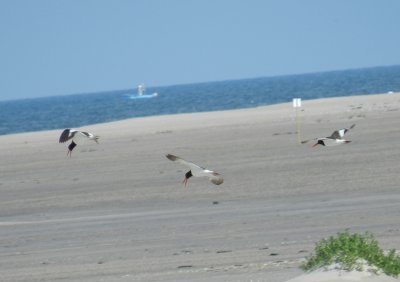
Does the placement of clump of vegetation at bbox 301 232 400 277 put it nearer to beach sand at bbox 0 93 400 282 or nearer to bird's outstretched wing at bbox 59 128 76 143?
beach sand at bbox 0 93 400 282

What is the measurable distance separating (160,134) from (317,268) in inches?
1031

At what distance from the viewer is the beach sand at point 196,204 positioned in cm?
1202

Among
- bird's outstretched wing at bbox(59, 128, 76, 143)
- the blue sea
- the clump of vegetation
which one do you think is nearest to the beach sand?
bird's outstretched wing at bbox(59, 128, 76, 143)

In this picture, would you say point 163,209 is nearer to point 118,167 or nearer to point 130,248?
point 130,248

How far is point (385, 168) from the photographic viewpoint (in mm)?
19828

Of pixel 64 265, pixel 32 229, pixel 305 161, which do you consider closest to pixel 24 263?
pixel 64 265

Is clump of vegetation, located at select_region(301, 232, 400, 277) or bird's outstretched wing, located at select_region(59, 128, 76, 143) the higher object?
bird's outstretched wing, located at select_region(59, 128, 76, 143)

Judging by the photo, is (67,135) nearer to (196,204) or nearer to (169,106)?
(196,204)

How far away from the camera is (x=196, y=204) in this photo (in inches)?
694

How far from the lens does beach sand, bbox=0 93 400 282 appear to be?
39.4 feet

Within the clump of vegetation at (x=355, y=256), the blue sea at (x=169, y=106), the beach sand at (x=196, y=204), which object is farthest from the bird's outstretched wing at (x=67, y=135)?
the blue sea at (x=169, y=106)

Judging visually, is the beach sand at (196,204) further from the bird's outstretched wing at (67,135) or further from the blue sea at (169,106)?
the blue sea at (169,106)

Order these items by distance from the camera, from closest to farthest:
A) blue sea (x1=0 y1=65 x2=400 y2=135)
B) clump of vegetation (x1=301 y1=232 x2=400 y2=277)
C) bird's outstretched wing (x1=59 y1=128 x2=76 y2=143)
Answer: clump of vegetation (x1=301 y1=232 x2=400 y2=277), bird's outstretched wing (x1=59 y1=128 x2=76 y2=143), blue sea (x1=0 y1=65 x2=400 y2=135)

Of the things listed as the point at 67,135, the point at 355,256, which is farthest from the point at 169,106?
the point at 355,256
